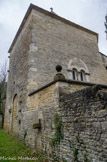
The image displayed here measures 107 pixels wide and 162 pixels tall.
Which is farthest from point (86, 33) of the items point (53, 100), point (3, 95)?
point (3, 95)

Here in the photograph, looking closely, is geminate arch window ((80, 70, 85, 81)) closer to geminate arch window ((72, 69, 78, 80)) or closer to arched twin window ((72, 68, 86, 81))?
arched twin window ((72, 68, 86, 81))

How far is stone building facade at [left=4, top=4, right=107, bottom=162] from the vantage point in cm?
422

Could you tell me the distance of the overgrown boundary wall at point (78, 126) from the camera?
2450 millimetres

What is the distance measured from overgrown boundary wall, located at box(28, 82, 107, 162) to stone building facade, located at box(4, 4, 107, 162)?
0.11ft

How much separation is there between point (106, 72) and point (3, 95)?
1441 cm

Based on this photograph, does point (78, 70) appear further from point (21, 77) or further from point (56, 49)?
point (21, 77)

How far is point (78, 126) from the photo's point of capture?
2992 millimetres

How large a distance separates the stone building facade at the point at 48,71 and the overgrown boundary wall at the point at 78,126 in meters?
0.03

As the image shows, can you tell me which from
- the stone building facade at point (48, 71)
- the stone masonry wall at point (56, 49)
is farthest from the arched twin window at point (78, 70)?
the stone masonry wall at point (56, 49)

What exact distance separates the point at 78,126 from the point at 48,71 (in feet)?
15.0

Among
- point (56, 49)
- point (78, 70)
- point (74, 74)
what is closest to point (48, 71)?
point (56, 49)

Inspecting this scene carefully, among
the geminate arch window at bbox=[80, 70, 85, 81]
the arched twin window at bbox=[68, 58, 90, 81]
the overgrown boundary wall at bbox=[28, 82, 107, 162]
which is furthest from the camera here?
the geminate arch window at bbox=[80, 70, 85, 81]

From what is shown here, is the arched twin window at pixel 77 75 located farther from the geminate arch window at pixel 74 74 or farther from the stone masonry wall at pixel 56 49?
the stone masonry wall at pixel 56 49

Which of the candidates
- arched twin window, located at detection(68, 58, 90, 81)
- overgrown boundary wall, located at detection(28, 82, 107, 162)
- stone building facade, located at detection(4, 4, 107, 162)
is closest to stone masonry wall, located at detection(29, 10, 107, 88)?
stone building facade, located at detection(4, 4, 107, 162)
